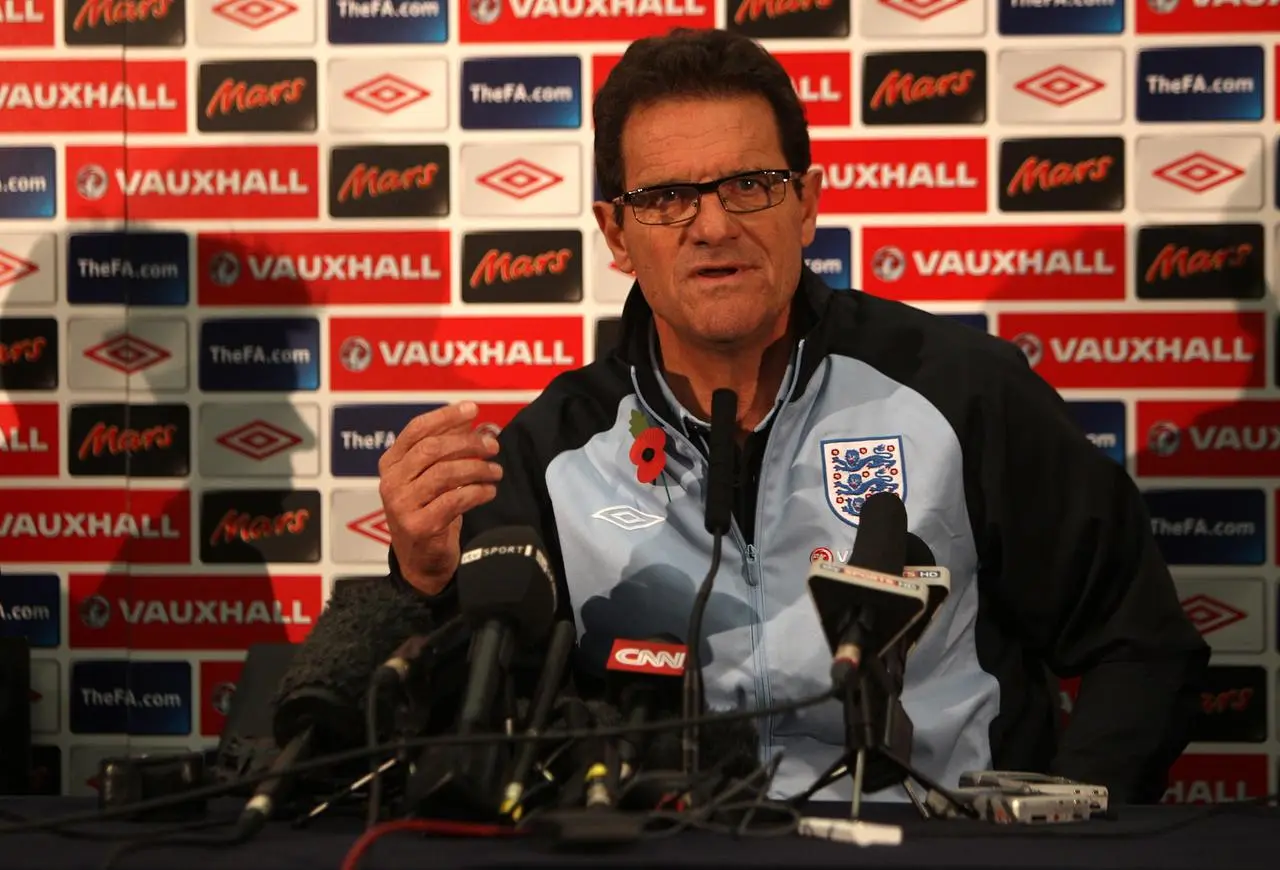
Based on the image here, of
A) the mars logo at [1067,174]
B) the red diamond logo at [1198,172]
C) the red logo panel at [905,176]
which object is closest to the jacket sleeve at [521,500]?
the red logo panel at [905,176]

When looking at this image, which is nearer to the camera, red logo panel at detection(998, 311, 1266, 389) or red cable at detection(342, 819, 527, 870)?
red cable at detection(342, 819, 527, 870)

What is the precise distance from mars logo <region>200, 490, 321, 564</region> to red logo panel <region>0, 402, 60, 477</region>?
38 cm

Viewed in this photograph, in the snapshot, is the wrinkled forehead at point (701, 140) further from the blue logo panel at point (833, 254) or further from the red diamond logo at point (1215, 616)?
the red diamond logo at point (1215, 616)

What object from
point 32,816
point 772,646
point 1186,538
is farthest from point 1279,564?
point 32,816

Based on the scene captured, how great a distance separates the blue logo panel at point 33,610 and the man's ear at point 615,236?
1.63 metres

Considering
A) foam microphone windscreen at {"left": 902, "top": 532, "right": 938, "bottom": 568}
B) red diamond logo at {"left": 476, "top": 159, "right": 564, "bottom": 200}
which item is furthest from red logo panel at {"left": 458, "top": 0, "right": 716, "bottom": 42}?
foam microphone windscreen at {"left": 902, "top": 532, "right": 938, "bottom": 568}

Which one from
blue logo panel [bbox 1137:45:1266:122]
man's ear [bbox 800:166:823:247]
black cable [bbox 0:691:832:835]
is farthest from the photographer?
blue logo panel [bbox 1137:45:1266:122]

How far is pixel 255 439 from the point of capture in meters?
2.86

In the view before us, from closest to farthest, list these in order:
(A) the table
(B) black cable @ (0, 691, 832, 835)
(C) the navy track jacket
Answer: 1. (A) the table
2. (B) black cable @ (0, 691, 832, 835)
3. (C) the navy track jacket

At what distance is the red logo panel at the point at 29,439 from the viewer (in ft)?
9.51

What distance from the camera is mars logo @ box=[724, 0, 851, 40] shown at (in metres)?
2.76

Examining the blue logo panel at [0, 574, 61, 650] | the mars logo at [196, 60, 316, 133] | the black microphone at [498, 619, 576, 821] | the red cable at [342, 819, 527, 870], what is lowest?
the blue logo panel at [0, 574, 61, 650]

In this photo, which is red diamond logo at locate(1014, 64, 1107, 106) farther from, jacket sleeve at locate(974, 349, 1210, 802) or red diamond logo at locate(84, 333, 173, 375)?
red diamond logo at locate(84, 333, 173, 375)

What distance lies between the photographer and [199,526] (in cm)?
286
